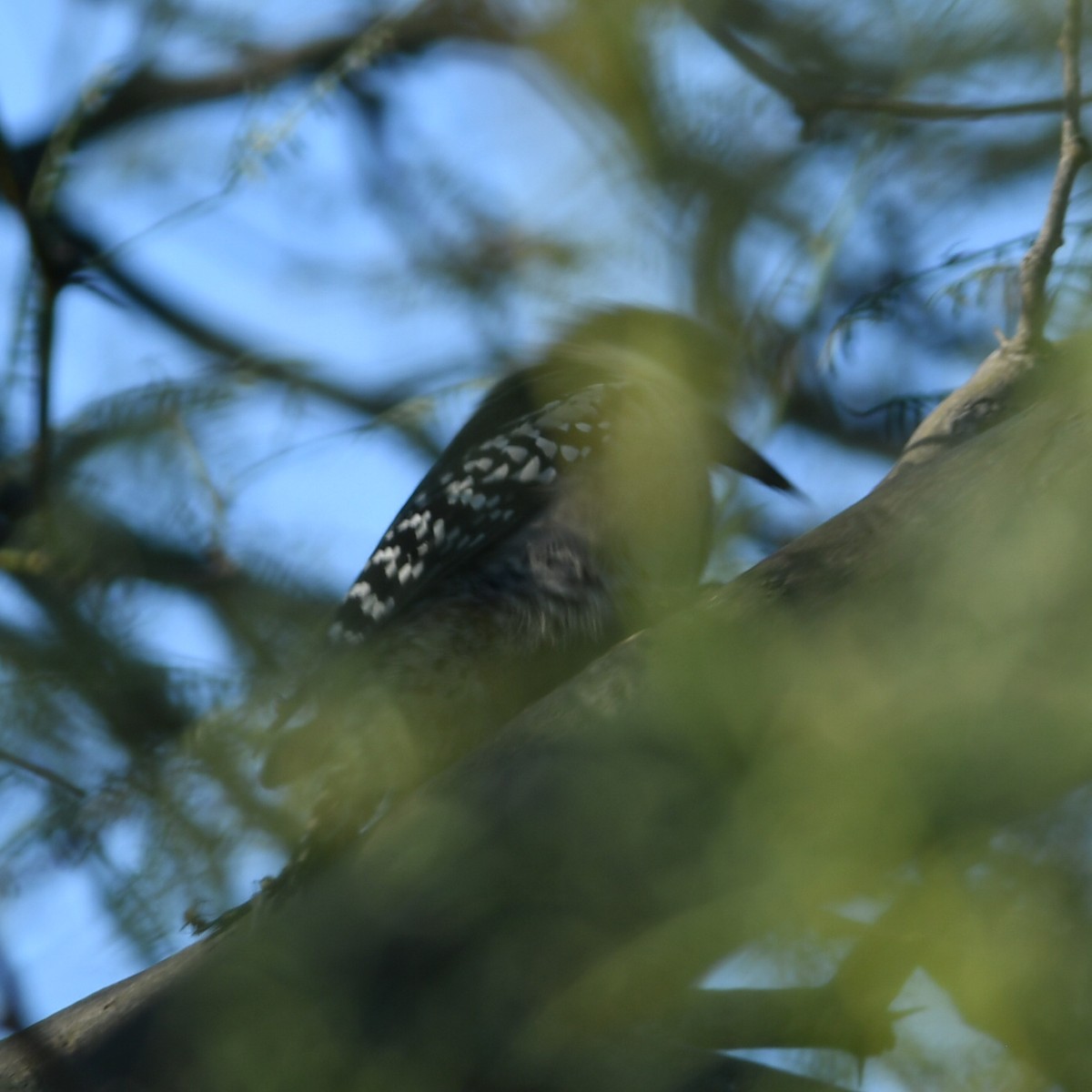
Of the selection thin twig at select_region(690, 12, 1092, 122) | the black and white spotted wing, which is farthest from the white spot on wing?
thin twig at select_region(690, 12, 1092, 122)

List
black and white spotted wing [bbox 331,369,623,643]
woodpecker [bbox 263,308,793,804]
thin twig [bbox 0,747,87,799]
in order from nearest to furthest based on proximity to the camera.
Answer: thin twig [bbox 0,747,87,799]
woodpecker [bbox 263,308,793,804]
black and white spotted wing [bbox 331,369,623,643]

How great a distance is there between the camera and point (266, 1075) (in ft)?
3.59

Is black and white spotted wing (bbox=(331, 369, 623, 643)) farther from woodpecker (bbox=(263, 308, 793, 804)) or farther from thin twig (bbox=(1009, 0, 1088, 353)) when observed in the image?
thin twig (bbox=(1009, 0, 1088, 353))

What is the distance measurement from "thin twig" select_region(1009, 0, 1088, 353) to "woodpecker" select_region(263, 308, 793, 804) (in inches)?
17.8

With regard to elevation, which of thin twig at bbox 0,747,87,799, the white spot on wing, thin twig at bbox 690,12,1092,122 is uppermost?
the white spot on wing

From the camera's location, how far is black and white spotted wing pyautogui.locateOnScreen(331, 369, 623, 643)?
2.78m

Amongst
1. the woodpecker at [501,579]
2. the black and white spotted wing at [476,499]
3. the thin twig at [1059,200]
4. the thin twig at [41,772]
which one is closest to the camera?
the thin twig at [1059,200]

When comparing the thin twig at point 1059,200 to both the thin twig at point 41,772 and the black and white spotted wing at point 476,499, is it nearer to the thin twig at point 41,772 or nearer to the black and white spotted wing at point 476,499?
the thin twig at point 41,772

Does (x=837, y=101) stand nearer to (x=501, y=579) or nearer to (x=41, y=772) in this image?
(x=41, y=772)

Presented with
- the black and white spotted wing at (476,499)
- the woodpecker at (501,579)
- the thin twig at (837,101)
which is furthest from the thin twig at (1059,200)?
the black and white spotted wing at (476,499)

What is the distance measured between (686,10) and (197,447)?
A: 0.75m

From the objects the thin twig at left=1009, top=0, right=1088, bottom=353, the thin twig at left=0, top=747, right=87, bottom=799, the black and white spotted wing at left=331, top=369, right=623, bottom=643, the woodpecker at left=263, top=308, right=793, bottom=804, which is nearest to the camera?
the thin twig at left=1009, top=0, right=1088, bottom=353

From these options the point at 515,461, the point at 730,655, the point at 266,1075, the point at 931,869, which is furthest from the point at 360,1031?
the point at 515,461

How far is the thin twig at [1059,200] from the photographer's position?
98 cm
